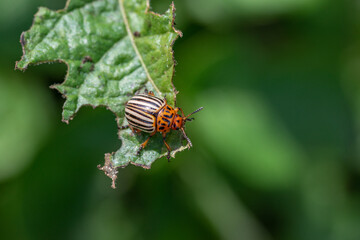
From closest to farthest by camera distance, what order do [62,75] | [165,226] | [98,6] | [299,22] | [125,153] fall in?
[125,153], [98,6], [62,75], [165,226], [299,22]

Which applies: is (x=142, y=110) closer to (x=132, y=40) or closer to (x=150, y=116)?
(x=150, y=116)

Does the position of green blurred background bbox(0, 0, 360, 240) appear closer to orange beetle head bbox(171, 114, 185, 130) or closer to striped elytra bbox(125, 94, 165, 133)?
orange beetle head bbox(171, 114, 185, 130)

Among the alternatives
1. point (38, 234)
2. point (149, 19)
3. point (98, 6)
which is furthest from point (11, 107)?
point (149, 19)

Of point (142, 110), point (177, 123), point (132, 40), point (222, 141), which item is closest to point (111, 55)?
point (132, 40)

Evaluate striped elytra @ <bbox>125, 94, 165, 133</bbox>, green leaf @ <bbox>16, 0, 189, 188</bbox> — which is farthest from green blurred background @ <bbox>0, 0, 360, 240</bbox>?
striped elytra @ <bbox>125, 94, 165, 133</bbox>

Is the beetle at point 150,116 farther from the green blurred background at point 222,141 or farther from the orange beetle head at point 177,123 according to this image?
the green blurred background at point 222,141

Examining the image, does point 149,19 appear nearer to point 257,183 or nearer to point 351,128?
point 257,183

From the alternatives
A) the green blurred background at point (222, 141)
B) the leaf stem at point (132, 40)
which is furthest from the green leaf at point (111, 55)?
the green blurred background at point (222, 141)
